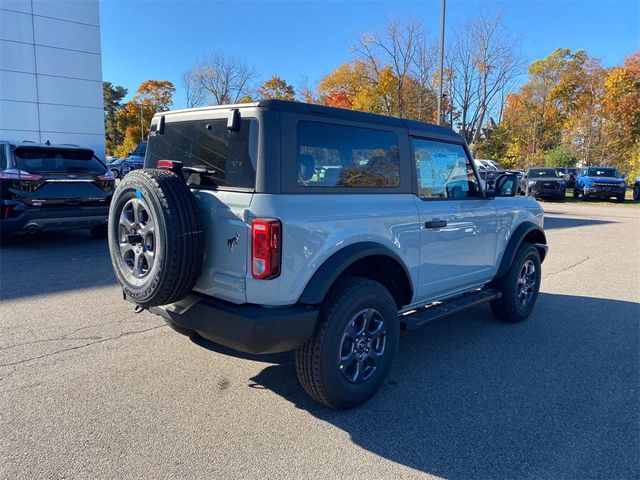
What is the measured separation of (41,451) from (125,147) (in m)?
65.1

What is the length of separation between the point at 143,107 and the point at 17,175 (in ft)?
187

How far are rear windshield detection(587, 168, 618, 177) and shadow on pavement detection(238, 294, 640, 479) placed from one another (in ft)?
76.4

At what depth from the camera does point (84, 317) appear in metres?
4.80

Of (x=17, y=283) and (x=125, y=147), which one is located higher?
(x=125, y=147)

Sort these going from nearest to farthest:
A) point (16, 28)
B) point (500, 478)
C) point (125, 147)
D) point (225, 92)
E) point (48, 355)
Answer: point (500, 478), point (48, 355), point (16, 28), point (225, 92), point (125, 147)

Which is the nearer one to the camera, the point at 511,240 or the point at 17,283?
the point at 511,240

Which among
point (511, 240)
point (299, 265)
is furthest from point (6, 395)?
point (511, 240)

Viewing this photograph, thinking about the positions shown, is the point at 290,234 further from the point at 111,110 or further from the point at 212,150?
the point at 111,110

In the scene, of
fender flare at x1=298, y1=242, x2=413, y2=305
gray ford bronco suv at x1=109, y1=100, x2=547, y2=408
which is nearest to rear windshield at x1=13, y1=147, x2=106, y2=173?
gray ford bronco suv at x1=109, y1=100, x2=547, y2=408

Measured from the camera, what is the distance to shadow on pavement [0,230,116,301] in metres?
5.88

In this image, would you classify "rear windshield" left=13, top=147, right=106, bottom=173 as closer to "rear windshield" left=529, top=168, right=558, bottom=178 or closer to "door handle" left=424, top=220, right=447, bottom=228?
"door handle" left=424, top=220, right=447, bottom=228

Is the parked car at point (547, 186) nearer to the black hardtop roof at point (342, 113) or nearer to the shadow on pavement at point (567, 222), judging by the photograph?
the shadow on pavement at point (567, 222)

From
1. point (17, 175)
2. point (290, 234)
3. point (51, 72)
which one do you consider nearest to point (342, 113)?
point (290, 234)

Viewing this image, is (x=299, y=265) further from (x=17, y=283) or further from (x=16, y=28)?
(x=16, y=28)
